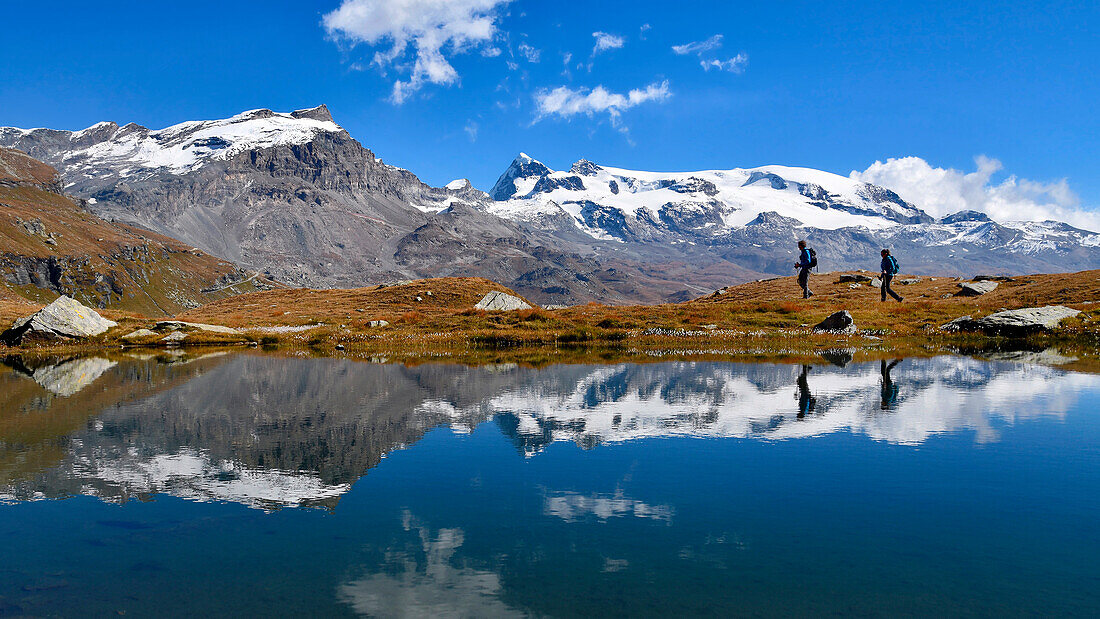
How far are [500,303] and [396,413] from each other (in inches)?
1869

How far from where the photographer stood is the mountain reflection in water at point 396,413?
16.0m

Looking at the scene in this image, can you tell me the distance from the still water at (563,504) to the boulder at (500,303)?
143 feet

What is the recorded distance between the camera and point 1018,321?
4475cm

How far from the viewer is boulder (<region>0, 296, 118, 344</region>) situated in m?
53.9

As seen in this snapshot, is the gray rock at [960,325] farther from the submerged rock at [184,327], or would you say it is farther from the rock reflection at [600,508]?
the submerged rock at [184,327]

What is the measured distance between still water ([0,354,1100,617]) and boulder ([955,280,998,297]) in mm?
42113

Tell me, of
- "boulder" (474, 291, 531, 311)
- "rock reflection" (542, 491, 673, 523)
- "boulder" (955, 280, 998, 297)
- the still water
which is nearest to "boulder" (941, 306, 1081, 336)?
"boulder" (955, 280, 998, 297)

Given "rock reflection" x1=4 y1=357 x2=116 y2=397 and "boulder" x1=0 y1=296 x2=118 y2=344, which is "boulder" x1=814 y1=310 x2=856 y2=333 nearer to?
"rock reflection" x1=4 y1=357 x2=116 y2=397

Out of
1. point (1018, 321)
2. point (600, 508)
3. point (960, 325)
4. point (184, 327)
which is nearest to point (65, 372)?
point (184, 327)

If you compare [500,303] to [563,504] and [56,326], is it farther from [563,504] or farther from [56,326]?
[563,504]

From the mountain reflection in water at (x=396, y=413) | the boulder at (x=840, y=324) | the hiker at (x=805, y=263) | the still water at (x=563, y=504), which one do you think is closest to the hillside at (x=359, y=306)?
the hiker at (x=805, y=263)

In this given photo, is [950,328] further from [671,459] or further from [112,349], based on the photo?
[112,349]

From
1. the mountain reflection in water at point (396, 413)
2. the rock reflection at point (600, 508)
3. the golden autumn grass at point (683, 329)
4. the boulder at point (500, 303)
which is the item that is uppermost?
the boulder at point (500, 303)

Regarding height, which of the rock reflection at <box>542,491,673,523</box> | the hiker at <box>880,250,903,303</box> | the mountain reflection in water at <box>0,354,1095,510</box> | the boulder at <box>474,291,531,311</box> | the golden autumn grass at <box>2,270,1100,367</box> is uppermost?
the hiker at <box>880,250,903,303</box>
